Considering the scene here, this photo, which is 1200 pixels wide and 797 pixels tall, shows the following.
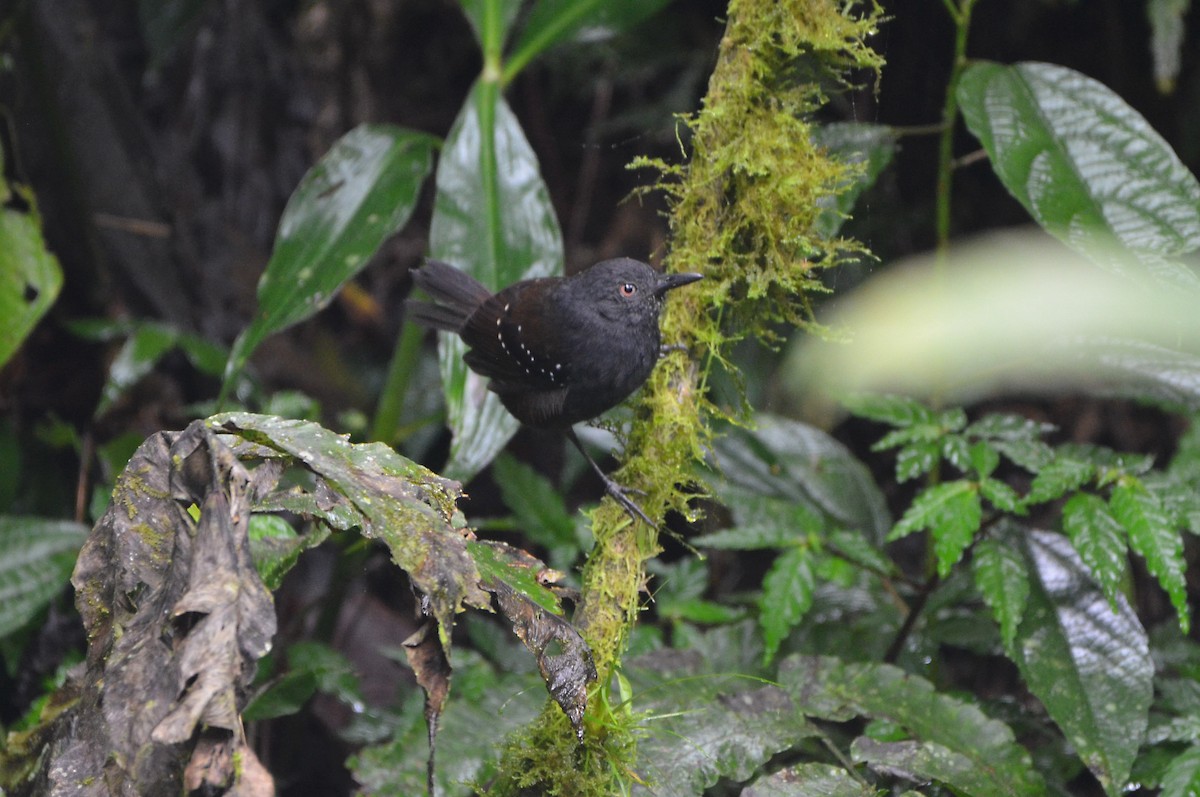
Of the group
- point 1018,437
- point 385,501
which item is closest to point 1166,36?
point 1018,437

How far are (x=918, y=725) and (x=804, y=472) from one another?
3.24 feet

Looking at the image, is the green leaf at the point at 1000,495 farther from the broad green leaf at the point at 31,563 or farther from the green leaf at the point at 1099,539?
the broad green leaf at the point at 31,563

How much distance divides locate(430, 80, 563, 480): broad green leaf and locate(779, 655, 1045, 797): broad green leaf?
0.96 metres

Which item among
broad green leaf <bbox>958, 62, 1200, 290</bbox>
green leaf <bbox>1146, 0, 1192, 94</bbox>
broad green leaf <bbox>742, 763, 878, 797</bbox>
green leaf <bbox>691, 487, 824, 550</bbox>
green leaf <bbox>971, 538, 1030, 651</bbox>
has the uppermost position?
green leaf <bbox>1146, 0, 1192, 94</bbox>

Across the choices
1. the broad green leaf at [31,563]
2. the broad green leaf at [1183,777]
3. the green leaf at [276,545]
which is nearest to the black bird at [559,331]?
the green leaf at [276,545]

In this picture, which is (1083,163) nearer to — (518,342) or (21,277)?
(518,342)

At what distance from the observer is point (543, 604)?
1.50 meters

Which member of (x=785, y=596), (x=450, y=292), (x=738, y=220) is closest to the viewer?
(x=738, y=220)

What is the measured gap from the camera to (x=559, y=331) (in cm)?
240

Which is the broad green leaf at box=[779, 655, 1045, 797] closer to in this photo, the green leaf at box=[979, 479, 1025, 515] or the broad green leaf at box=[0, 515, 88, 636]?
the green leaf at box=[979, 479, 1025, 515]

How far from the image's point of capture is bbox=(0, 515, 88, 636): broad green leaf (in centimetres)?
283

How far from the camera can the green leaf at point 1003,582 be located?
6.31 feet

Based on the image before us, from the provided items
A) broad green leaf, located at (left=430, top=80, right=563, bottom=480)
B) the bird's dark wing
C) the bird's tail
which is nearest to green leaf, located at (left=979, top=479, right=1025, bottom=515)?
the bird's dark wing

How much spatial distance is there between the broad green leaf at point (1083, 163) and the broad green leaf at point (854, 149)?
0.21m
